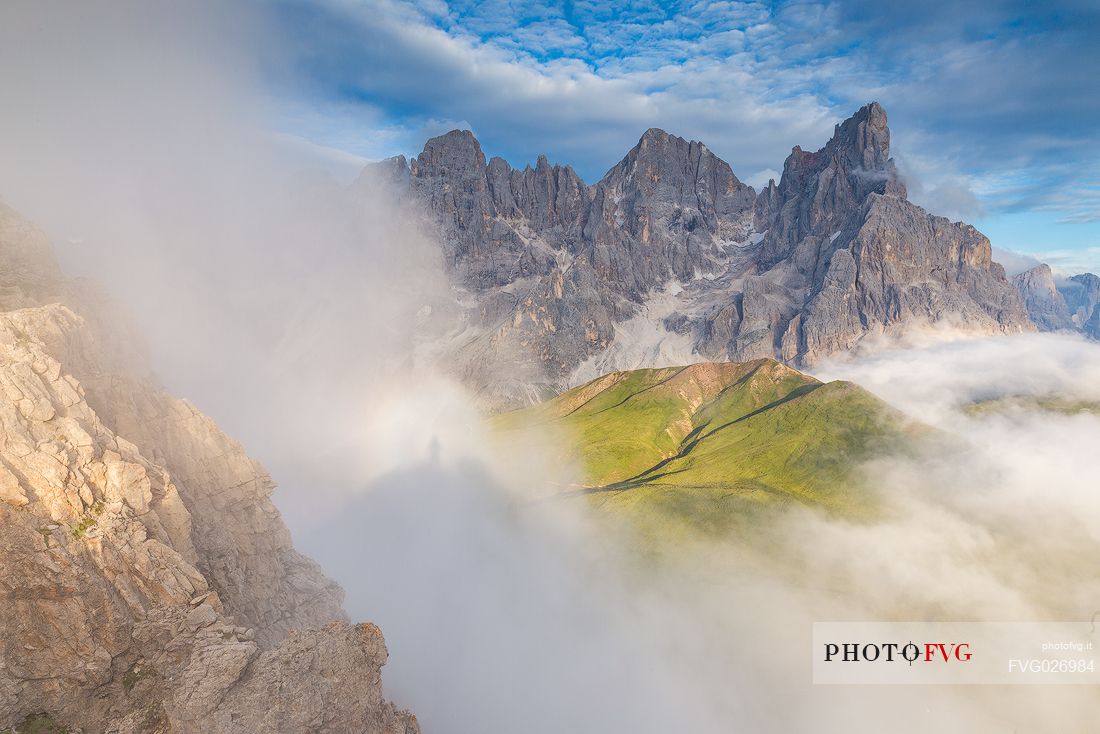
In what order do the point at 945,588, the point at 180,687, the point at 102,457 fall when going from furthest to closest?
the point at 945,588, the point at 102,457, the point at 180,687

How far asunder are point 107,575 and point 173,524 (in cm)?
737

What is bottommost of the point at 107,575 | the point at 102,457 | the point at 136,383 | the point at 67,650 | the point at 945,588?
the point at 945,588

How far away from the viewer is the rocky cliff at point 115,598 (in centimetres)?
3662

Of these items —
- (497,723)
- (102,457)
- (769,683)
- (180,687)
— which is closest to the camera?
(180,687)

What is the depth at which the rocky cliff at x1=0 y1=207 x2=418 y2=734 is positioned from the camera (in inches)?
1442

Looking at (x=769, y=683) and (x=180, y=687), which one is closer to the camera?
(x=180, y=687)

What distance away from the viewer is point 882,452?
184 metres

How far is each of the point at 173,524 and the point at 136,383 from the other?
1804 cm

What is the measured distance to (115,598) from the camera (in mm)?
39156

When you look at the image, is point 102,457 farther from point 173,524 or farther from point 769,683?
point 769,683

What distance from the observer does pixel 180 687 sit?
121 feet

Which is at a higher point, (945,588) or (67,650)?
(67,650)

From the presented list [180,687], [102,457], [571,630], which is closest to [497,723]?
[571,630]

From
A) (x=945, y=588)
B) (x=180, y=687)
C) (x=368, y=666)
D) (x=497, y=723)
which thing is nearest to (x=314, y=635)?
(x=368, y=666)
